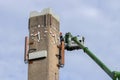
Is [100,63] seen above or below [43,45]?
below

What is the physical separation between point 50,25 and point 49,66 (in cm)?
539

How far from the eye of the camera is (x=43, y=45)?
8000cm

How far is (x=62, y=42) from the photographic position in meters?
76.8

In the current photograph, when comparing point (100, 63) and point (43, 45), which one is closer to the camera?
point (100, 63)

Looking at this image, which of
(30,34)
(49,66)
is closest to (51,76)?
(49,66)

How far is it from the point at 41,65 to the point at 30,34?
15.4 ft

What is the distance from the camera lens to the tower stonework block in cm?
7856

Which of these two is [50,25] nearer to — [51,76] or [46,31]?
[46,31]

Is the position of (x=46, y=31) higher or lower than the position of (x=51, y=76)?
higher

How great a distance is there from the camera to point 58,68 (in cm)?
7994

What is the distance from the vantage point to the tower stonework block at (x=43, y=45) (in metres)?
78.6

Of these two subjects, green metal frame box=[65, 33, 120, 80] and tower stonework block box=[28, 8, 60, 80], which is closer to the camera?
green metal frame box=[65, 33, 120, 80]

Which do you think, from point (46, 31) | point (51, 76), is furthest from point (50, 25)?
point (51, 76)

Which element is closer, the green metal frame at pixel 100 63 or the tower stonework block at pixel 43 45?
the green metal frame at pixel 100 63
